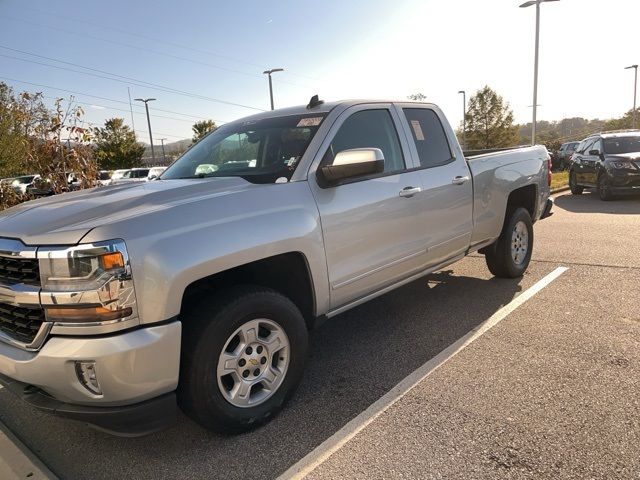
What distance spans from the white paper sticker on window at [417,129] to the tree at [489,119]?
41.3 metres

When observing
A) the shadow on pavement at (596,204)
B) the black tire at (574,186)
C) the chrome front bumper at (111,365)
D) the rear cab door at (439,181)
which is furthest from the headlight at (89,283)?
the black tire at (574,186)

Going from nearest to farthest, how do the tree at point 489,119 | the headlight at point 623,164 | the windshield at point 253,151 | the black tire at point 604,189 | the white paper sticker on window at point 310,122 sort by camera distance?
the windshield at point 253,151 → the white paper sticker on window at point 310,122 → the headlight at point 623,164 → the black tire at point 604,189 → the tree at point 489,119

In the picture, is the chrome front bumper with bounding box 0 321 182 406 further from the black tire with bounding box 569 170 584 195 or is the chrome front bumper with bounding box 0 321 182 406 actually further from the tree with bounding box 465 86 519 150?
the tree with bounding box 465 86 519 150

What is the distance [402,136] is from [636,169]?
388 inches

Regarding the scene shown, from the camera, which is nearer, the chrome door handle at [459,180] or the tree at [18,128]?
the chrome door handle at [459,180]

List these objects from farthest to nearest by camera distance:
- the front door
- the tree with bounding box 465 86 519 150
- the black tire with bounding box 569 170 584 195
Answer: the tree with bounding box 465 86 519 150 < the black tire with bounding box 569 170 584 195 < the front door

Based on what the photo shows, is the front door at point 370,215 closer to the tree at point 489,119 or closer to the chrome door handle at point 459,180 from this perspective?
the chrome door handle at point 459,180

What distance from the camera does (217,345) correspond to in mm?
2527

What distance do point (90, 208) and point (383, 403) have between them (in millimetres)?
2055

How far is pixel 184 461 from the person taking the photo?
103 inches

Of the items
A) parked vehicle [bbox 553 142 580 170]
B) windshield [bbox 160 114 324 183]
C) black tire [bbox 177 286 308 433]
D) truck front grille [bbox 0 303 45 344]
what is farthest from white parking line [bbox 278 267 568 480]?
parked vehicle [bbox 553 142 580 170]

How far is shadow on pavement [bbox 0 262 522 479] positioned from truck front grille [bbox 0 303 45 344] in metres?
0.79

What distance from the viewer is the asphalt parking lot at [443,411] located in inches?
97.8

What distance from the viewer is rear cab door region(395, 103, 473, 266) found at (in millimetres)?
4031
